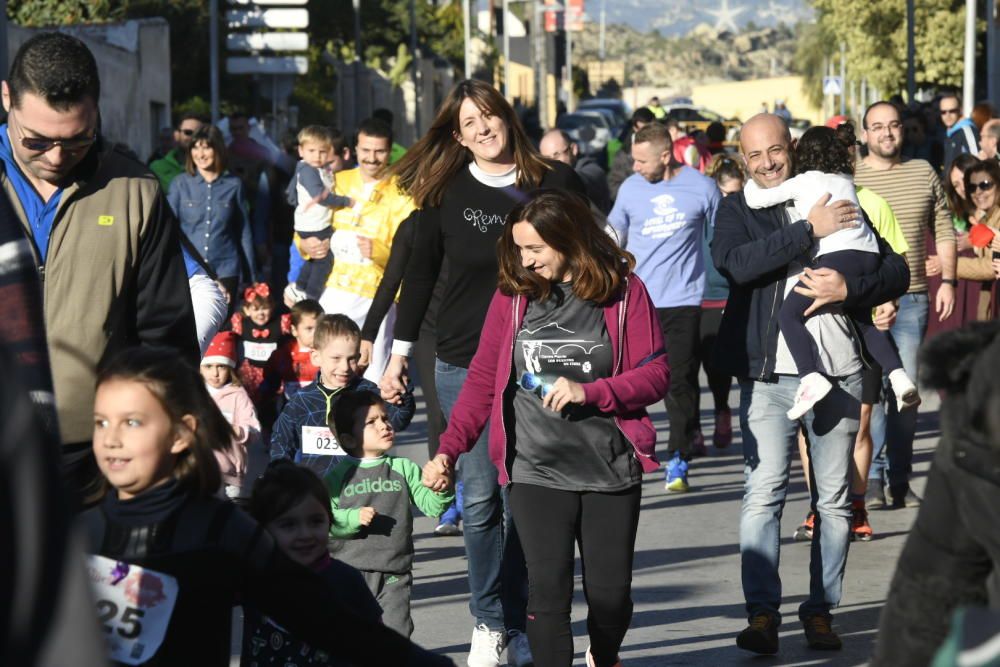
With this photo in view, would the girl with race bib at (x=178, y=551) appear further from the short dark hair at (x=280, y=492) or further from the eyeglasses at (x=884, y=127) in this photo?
the eyeglasses at (x=884, y=127)

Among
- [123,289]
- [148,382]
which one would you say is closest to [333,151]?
[123,289]

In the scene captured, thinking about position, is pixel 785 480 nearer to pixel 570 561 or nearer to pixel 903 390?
pixel 903 390

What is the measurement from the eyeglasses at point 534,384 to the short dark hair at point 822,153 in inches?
68.2

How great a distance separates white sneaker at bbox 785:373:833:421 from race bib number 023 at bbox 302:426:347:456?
68.6 inches

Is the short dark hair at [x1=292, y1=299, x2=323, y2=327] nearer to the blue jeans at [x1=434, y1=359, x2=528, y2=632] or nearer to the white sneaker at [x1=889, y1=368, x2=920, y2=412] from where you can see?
the blue jeans at [x1=434, y1=359, x2=528, y2=632]

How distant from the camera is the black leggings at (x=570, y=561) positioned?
221 inches

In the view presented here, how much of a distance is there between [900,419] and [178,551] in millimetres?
6978

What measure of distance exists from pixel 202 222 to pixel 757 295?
21.5ft

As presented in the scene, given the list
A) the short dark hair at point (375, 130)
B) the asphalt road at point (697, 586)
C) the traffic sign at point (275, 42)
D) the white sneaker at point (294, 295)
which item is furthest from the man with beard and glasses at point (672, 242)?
the traffic sign at point (275, 42)

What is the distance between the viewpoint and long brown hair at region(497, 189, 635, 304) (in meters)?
5.67

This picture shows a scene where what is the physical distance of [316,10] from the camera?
1825 inches

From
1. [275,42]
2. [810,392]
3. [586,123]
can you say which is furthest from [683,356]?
[586,123]

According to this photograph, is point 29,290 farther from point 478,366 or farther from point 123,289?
point 478,366

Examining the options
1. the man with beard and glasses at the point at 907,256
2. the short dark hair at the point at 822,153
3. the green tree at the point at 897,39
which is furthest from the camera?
the green tree at the point at 897,39
